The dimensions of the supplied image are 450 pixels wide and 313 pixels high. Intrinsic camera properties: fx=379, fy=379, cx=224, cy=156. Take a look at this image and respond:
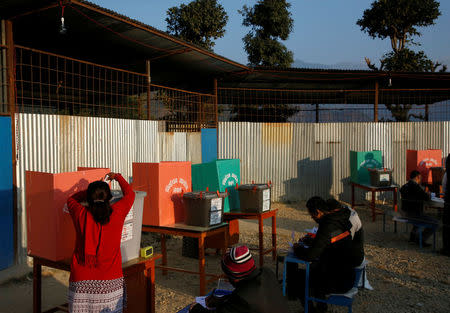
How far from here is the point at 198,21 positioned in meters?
16.9

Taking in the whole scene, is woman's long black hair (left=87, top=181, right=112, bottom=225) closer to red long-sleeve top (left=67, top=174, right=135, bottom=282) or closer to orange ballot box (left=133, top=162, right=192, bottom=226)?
red long-sleeve top (left=67, top=174, right=135, bottom=282)

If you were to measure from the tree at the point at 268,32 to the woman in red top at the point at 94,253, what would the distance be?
1505 cm

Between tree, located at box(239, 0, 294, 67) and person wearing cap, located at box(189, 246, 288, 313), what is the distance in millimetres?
15394

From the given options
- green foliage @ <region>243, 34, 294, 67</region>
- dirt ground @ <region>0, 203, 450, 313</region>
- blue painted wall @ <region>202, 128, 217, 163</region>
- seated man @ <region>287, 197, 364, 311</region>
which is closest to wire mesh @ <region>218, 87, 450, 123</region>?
blue painted wall @ <region>202, 128, 217, 163</region>

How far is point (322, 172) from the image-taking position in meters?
13.0

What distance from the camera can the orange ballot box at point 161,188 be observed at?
16.6 feet

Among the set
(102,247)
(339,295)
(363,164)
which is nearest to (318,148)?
(363,164)

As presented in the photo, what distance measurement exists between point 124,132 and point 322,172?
7.30 metres

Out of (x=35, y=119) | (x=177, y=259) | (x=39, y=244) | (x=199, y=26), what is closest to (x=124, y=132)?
(x=35, y=119)

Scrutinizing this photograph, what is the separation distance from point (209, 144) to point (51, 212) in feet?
27.6

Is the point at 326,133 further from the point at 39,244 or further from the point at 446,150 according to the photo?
the point at 39,244

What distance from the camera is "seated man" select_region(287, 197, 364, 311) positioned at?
4.36 m

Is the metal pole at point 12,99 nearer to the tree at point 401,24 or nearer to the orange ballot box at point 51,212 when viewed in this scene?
the orange ballot box at point 51,212

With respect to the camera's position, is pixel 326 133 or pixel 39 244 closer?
pixel 39 244
